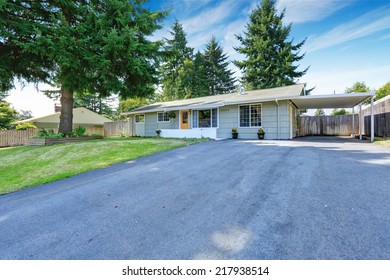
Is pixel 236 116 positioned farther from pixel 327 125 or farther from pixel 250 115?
pixel 327 125

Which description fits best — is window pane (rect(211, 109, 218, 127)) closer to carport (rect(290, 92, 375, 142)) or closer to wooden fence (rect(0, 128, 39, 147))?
carport (rect(290, 92, 375, 142))

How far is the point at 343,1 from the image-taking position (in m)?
8.56

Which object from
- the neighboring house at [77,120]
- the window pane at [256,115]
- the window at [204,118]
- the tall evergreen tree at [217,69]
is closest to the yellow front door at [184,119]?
the window at [204,118]

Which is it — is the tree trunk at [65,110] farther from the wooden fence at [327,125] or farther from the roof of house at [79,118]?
the wooden fence at [327,125]

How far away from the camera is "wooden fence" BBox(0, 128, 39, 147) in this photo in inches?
558

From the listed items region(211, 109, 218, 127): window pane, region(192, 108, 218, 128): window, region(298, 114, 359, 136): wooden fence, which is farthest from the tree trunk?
region(298, 114, 359, 136): wooden fence

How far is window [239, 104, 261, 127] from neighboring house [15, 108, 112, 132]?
1640 centimetres

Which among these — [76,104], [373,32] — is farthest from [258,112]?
[76,104]

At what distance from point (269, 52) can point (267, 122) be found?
56.3ft

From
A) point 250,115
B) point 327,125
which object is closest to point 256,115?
point 250,115

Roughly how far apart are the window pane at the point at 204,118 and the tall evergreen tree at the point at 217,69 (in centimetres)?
1805

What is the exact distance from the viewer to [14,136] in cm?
1452
